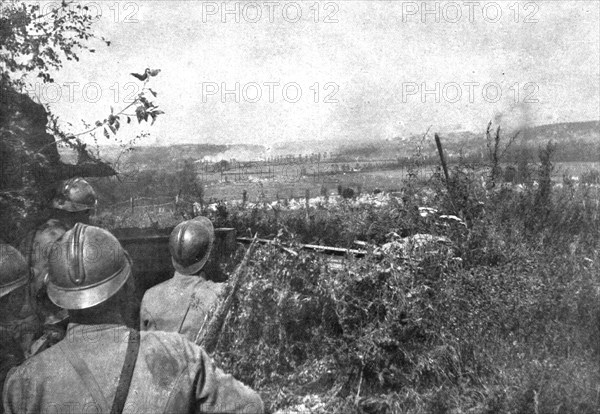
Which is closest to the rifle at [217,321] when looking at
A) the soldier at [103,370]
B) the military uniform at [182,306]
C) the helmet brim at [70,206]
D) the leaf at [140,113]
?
the military uniform at [182,306]

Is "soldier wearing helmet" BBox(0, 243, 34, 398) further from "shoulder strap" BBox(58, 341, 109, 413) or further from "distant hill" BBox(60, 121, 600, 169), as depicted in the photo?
"distant hill" BBox(60, 121, 600, 169)

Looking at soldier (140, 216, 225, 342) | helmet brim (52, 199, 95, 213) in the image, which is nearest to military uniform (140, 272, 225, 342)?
soldier (140, 216, 225, 342)

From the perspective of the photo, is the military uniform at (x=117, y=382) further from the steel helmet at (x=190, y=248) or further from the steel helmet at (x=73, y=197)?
the steel helmet at (x=73, y=197)

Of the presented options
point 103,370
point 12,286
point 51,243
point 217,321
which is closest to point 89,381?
point 103,370

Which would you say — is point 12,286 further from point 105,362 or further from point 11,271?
point 105,362

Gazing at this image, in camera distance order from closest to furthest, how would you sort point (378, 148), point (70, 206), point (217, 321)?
point (217, 321), point (70, 206), point (378, 148)

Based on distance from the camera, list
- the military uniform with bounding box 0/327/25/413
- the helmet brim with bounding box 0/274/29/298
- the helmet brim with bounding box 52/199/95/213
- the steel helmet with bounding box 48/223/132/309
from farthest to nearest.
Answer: the helmet brim with bounding box 52/199/95/213, the military uniform with bounding box 0/327/25/413, the helmet brim with bounding box 0/274/29/298, the steel helmet with bounding box 48/223/132/309
